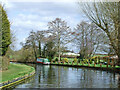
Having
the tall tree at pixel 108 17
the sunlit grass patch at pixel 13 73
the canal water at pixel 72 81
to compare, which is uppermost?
the tall tree at pixel 108 17

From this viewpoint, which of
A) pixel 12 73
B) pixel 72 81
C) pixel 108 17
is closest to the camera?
pixel 72 81

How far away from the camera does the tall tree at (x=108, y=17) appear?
2747 cm

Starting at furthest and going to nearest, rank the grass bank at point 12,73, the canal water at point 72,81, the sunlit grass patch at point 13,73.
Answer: the sunlit grass patch at point 13,73 < the grass bank at point 12,73 < the canal water at point 72,81

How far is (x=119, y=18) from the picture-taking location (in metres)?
27.0

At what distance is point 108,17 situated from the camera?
28.3 m

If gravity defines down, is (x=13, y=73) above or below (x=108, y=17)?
below

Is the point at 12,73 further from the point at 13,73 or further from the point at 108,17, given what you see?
the point at 108,17

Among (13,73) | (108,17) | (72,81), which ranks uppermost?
(108,17)

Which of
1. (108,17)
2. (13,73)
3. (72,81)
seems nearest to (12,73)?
(13,73)

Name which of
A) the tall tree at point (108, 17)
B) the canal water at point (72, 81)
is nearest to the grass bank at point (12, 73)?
the canal water at point (72, 81)

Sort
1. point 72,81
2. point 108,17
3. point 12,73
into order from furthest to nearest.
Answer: point 108,17, point 12,73, point 72,81

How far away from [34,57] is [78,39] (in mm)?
17696

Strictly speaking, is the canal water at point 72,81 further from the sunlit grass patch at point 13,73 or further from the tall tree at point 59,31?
the tall tree at point 59,31

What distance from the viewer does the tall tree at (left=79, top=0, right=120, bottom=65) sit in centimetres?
2747
